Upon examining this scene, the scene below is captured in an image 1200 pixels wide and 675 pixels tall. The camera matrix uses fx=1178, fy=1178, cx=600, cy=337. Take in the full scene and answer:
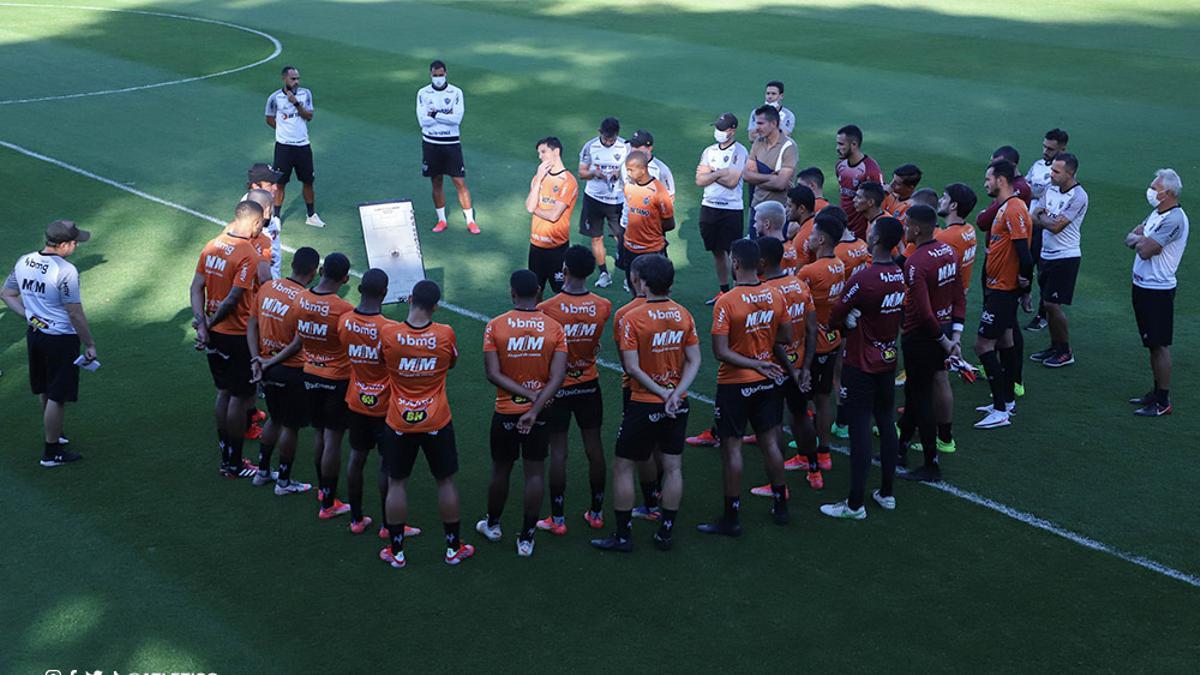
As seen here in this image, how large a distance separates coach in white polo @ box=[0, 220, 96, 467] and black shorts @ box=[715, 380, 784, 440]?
511cm

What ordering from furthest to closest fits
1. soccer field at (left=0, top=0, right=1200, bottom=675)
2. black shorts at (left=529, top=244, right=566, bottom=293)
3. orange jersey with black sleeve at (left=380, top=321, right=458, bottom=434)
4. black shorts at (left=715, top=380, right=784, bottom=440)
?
1. black shorts at (left=529, top=244, right=566, bottom=293)
2. black shorts at (left=715, top=380, right=784, bottom=440)
3. orange jersey with black sleeve at (left=380, top=321, right=458, bottom=434)
4. soccer field at (left=0, top=0, right=1200, bottom=675)

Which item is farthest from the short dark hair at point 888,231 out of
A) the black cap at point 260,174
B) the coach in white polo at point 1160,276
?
the black cap at point 260,174

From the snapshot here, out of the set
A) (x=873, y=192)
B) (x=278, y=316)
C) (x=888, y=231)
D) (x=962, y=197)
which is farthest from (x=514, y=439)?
(x=962, y=197)

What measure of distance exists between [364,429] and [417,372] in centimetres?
88

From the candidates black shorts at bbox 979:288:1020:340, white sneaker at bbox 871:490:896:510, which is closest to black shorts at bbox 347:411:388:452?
white sneaker at bbox 871:490:896:510

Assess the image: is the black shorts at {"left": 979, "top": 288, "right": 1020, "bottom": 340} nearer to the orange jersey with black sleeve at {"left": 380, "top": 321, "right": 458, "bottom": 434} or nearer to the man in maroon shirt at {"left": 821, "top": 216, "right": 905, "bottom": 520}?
the man in maroon shirt at {"left": 821, "top": 216, "right": 905, "bottom": 520}

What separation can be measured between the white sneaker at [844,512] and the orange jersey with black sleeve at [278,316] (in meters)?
4.15

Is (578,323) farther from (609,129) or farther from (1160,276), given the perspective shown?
(609,129)

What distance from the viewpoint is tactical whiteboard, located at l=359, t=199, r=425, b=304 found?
508 inches

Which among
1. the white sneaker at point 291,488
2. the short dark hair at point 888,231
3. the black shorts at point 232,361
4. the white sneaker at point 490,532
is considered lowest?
the white sneaker at point 291,488

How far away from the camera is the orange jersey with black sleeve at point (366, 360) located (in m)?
7.96

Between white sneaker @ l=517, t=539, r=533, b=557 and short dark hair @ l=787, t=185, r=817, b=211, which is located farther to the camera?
short dark hair @ l=787, t=185, r=817, b=211

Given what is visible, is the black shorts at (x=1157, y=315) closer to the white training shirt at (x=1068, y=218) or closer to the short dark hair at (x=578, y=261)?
the white training shirt at (x=1068, y=218)

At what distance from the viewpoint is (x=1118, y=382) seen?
11.5 m
